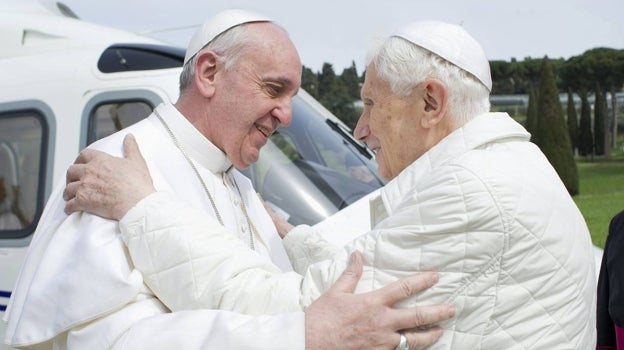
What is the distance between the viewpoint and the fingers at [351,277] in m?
1.97

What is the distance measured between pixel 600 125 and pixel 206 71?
56.1 meters

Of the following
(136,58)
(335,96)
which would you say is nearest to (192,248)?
(136,58)

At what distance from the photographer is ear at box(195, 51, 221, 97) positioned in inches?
108

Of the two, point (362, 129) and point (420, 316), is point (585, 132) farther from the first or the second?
point (420, 316)

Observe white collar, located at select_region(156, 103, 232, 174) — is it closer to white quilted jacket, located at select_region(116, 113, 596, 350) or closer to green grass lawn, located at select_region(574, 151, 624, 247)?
white quilted jacket, located at select_region(116, 113, 596, 350)

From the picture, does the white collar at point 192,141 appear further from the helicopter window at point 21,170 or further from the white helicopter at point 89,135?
the helicopter window at point 21,170

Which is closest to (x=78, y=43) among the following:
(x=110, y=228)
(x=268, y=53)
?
(x=268, y=53)

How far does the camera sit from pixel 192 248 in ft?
6.97

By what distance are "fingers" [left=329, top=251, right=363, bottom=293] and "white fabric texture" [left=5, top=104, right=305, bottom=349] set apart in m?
0.15

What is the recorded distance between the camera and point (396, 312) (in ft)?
6.40

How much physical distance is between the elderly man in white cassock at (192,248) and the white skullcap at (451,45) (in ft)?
1.95

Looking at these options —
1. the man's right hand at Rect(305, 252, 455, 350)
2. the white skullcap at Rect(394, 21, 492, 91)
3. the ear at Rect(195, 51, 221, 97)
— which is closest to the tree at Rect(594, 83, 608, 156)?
the ear at Rect(195, 51, 221, 97)

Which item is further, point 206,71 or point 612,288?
point 612,288

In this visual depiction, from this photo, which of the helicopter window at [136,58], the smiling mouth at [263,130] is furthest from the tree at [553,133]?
the smiling mouth at [263,130]
